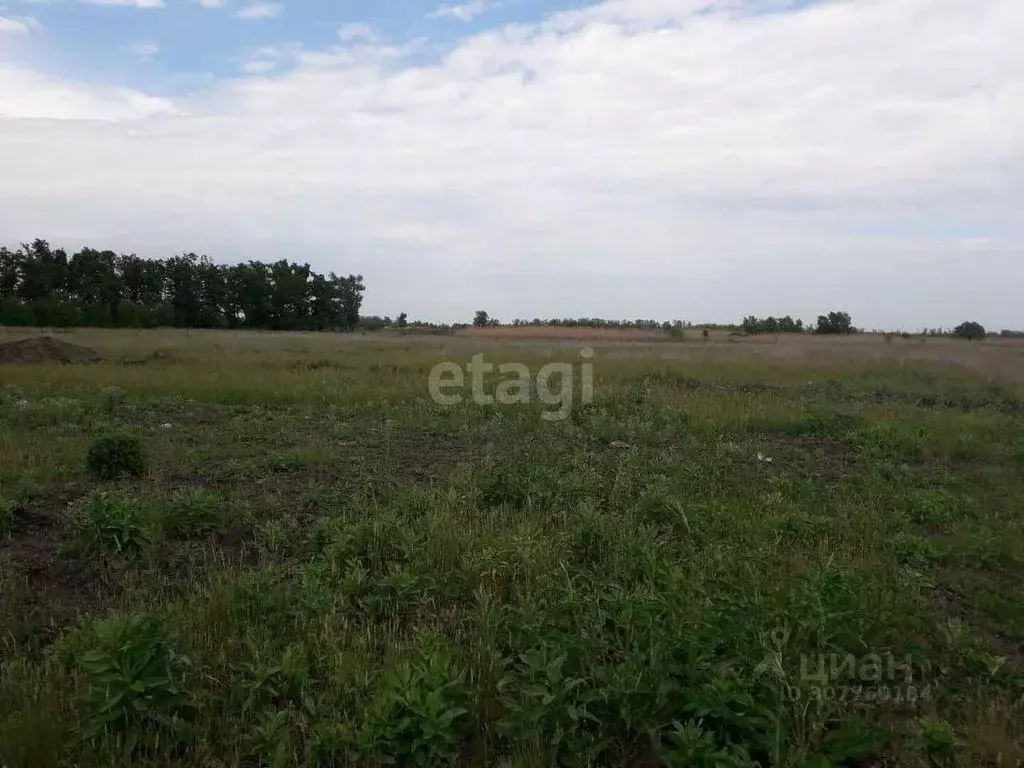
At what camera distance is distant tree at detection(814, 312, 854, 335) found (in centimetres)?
5350

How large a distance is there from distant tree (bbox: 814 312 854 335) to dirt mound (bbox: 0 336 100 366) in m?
50.4

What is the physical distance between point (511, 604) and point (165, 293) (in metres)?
66.5

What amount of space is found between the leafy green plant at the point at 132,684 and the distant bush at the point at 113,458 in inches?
164

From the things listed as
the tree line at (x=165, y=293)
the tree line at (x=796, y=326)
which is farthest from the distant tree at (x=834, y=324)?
the tree line at (x=165, y=293)

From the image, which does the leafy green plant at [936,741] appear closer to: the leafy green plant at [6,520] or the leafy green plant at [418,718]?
the leafy green plant at [418,718]

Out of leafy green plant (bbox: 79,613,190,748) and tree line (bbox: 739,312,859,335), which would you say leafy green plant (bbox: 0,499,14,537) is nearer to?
leafy green plant (bbox: 79,613,190,748)

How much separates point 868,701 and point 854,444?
6.82 meters

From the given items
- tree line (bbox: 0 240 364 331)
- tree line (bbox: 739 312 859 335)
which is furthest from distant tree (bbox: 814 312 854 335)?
tree line (bbox: 0 240 364 331)

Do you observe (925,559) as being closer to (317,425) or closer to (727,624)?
(727,624)

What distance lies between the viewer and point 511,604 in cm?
378

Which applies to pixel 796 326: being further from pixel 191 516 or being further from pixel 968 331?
pixel 191 516

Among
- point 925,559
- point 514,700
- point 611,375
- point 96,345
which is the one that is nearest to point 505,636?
point 514,700

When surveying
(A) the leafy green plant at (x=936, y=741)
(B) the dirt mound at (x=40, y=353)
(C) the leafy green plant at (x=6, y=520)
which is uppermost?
(B) the dirt mound at (x=40, y=353)

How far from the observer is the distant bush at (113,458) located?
255 inches
